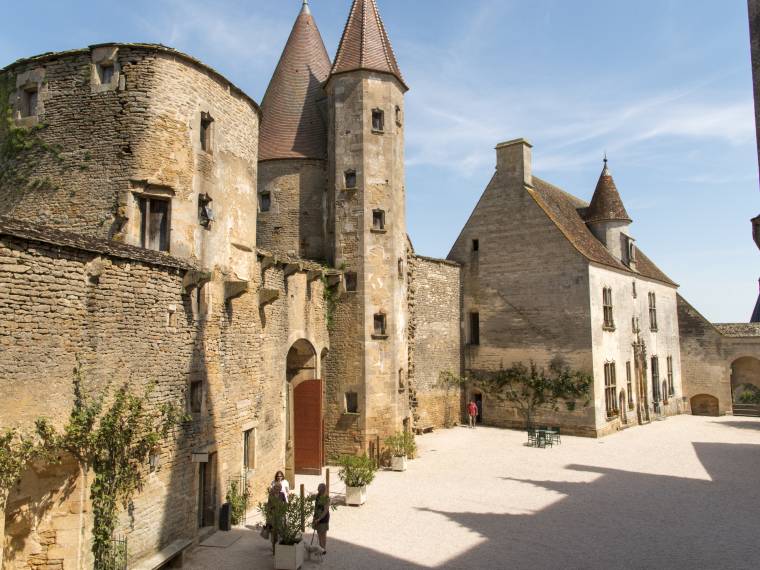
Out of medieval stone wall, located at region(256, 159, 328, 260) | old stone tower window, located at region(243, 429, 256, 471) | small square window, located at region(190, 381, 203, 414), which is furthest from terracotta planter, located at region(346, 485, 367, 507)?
medieval stone wall, located at region(256, 159, 328, 260)

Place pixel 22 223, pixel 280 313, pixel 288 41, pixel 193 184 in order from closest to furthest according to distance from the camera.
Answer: pixel 22 223 < pixel 193 184 < pixel 280 313 < pixel 288 41

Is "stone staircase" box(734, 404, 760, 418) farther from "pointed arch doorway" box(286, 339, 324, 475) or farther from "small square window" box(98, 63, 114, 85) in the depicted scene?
"small square window" box(98, 63, 114, 85)

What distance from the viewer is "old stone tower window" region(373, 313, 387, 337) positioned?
18.7 metres

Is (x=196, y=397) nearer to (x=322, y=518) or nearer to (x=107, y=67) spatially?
(x=322, y=518)

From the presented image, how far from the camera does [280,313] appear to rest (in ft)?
51.2

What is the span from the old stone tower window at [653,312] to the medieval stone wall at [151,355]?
22028 millimetres

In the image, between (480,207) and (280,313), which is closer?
(280,313)

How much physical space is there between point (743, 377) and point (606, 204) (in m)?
13.9

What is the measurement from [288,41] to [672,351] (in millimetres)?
25251

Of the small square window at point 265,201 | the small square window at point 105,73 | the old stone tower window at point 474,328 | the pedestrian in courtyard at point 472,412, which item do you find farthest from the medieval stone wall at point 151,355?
the old stone tower window at point 474,328

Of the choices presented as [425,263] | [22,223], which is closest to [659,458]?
[425,263]

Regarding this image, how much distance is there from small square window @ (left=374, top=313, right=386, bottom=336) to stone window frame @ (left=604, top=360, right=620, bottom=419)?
1115 cm

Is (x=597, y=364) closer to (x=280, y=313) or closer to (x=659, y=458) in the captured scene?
(x=659, y=458)

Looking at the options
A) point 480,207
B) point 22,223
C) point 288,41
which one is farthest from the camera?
point 480,207
